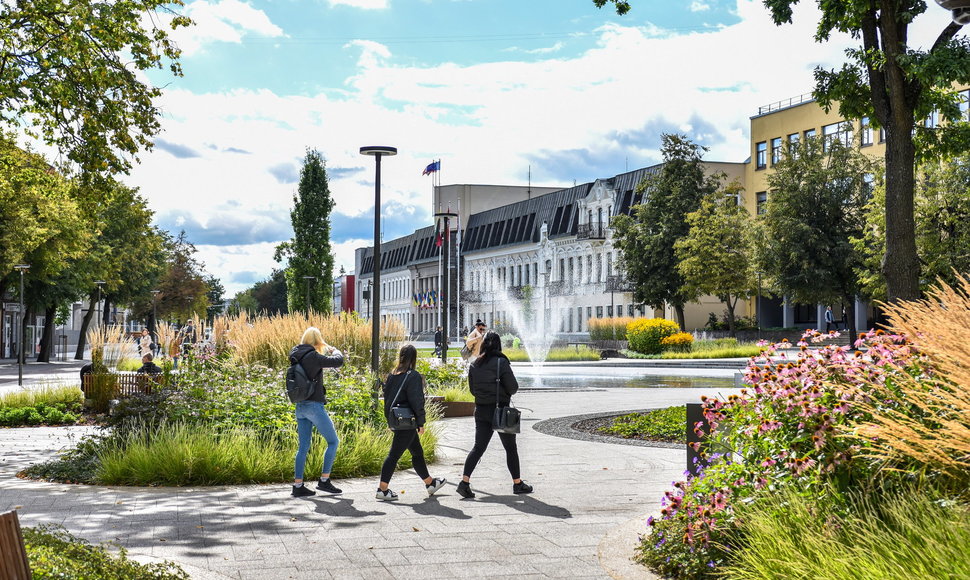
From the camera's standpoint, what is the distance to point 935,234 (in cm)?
4066

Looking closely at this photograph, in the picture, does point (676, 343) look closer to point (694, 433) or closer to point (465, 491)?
point (465, 491)

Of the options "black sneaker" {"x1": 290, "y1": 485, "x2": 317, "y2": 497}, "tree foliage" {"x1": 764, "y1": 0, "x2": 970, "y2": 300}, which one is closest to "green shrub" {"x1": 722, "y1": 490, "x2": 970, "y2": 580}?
"black sneaker" {"x1": 290, "y1": 485, "x2": 317, "y2": 497}

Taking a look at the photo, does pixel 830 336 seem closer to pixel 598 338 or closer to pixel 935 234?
pixel 935 234

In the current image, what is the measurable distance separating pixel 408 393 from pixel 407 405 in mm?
174

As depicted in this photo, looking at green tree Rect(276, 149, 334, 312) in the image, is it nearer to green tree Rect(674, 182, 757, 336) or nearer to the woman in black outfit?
green tree Rect(674, 182, 757, 336)

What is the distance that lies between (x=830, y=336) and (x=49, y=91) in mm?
15554

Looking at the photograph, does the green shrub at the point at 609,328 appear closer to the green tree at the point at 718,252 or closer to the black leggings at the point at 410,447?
the green tree at the point at 718,252

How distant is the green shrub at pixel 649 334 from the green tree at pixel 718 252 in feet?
9.56

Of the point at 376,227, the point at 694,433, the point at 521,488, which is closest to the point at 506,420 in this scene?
the point at 521,488

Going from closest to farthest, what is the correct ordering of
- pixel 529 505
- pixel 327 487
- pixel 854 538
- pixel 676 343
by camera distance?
pixel 854 538 → pixel 529 505 → pixel 327 487 → pixel 676 343

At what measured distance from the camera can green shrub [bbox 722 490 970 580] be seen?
4621 millimetres

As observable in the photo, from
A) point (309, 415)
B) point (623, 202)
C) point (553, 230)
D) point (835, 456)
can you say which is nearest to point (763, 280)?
point (623, 202)

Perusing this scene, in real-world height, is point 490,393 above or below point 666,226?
below

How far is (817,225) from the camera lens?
48781 millimetres
